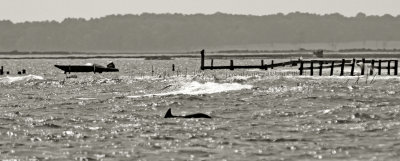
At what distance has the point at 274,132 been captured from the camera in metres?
34.0

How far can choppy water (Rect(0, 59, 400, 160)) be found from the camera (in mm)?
29047

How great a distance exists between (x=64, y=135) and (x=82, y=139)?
1537 mm

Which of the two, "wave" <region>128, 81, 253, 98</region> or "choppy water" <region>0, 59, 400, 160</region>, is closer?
"choppy water" <region>0, 59, 400, 160</region>

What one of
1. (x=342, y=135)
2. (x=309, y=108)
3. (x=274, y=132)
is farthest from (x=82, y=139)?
(x=309, y=108)

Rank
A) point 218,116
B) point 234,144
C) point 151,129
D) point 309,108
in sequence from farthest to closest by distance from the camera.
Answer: point 309,108 < point 218,116 < point 151,129 < point 234,144

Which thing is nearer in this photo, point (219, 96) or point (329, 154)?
point (329, 154)

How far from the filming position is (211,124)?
37406mm

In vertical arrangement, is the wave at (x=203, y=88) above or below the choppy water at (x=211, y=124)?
below

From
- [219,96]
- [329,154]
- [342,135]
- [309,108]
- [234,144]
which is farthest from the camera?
[219,96]

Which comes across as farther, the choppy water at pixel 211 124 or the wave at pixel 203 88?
the wave at pixel 203 88

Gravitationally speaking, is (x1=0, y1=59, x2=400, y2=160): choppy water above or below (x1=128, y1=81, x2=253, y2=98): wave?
above

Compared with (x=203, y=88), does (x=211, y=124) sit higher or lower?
higher

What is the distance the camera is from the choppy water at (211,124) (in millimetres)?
29047

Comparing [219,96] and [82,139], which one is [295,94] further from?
[82,139]
